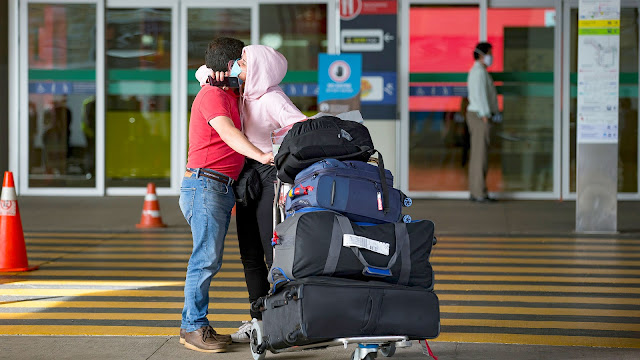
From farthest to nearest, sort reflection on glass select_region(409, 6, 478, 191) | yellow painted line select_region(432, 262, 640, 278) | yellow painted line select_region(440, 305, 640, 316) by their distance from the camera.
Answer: reflection on glass select_region(409, 6, 478, 191), yellow painted line select_region(432, 262, 640, 278), yellow painted line select_region(440, 305, 640, 316)

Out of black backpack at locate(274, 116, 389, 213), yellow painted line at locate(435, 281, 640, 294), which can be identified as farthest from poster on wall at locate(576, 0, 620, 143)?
black backpack at locate(274, 116, 389, 213)

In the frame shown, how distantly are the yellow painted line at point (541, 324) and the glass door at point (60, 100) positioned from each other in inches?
387

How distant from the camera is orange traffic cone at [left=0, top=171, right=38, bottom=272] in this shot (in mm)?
8703

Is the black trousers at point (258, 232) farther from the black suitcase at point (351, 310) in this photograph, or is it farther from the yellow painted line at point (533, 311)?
the yellow painted line at point (533, 311)

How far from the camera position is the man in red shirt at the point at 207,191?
18.7ft

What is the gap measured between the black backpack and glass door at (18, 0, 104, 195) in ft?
35.4

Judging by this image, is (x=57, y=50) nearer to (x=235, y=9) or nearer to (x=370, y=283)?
(x=235, y=9)

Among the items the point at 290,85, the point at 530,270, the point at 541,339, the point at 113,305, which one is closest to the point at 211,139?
the point at 113,305

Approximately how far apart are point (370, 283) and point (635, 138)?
11063mm

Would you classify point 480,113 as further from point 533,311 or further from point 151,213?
point 533,311

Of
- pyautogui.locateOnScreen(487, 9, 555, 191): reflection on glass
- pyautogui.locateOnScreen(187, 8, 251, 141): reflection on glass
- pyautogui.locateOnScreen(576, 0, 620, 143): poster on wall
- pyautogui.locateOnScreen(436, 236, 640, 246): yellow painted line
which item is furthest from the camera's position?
pyautogui.locateOnScreen(187, 8, 251, 141): reflection on glass

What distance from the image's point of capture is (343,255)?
15.5ft

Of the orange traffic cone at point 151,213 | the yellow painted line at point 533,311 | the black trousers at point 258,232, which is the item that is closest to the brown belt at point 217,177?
the black trousers at point 258,232

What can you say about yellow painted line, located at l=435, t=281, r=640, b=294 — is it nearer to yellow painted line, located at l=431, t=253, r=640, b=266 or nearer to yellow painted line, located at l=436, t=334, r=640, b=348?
yellow painted line, located at l=431, t=253, r=640, b=266
